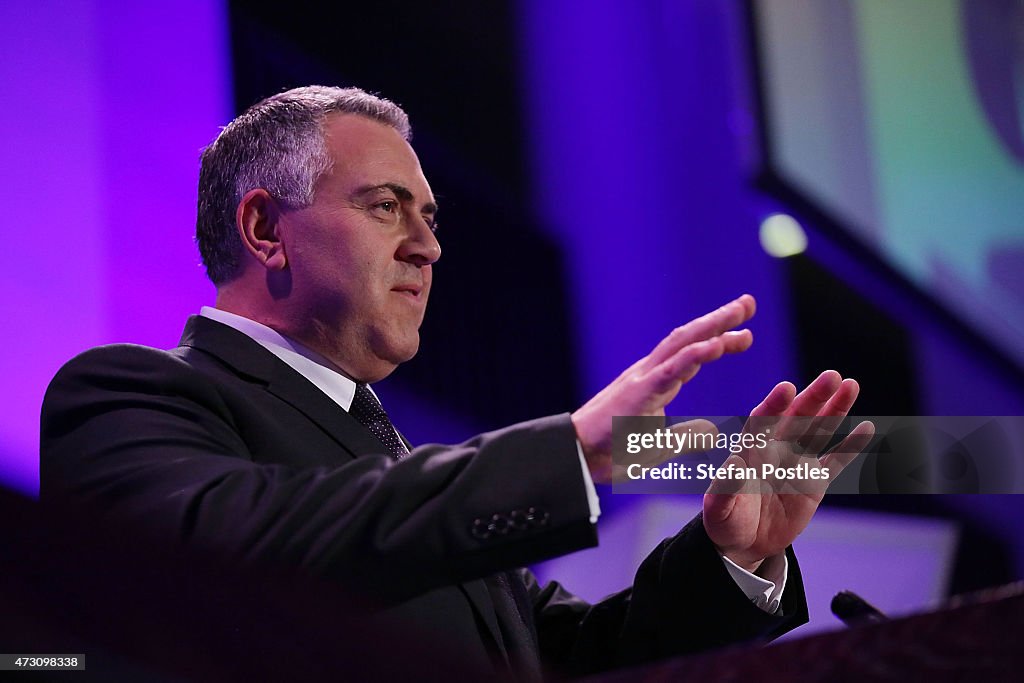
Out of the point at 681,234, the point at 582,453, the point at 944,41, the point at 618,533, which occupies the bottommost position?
the point at 618,533

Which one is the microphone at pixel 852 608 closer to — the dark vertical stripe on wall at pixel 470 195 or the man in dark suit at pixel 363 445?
the man in dark suit at pixel 363 445

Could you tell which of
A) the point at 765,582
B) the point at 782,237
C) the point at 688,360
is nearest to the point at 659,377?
the point at 688,360

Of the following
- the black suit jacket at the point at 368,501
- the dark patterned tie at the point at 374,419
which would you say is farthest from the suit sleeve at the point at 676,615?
the dark patterned tie at the point at 374,419

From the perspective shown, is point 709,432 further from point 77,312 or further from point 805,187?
point 805,187

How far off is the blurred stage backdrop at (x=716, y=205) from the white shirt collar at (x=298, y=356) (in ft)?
3.04

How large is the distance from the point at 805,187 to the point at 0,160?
2.09m

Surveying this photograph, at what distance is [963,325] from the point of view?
2.97 meters

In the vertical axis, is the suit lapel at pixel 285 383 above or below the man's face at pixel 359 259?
below

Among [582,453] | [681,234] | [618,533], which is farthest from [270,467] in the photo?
[681,234]

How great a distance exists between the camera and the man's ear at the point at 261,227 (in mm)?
1601

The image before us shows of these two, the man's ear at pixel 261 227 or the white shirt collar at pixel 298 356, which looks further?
the man's ear at pixel 261 227

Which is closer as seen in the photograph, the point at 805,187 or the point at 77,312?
the point at 77,312

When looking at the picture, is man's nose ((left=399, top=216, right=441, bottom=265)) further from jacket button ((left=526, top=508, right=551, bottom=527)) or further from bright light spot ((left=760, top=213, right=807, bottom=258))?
bright light spot ((left=760, top=213, right=807, bottom=258))

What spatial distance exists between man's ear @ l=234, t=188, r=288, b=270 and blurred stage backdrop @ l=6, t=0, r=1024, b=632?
73 cm
